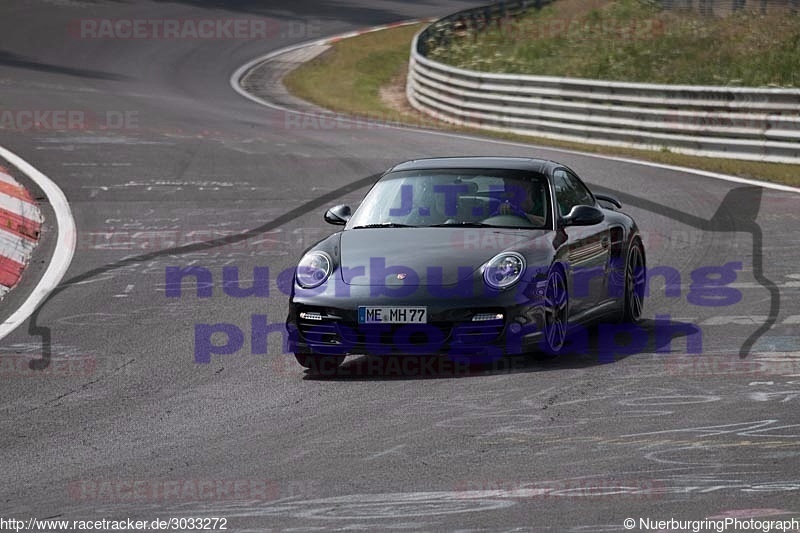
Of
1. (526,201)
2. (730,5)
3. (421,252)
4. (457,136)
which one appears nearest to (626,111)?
(457,136)

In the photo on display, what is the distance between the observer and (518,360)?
901 cm

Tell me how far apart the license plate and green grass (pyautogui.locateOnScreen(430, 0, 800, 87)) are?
18.1 metres

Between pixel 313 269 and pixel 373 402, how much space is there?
1.50m

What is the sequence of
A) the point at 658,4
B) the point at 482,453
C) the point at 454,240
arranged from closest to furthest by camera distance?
the point at 482,453 < the point at 454,240 < the point at 658,4

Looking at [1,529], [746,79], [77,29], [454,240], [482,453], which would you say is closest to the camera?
[1,529]

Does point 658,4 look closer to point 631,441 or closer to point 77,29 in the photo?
point 77,29

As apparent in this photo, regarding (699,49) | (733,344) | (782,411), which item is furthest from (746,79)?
(782,411)

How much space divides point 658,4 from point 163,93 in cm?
1274

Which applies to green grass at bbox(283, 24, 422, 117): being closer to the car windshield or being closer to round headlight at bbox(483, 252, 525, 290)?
the car windshield

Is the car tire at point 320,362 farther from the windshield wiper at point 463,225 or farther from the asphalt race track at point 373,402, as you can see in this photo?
the windshield wiper at point 463,225

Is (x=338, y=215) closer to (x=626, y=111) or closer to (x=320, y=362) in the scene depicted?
(x=320, y=362)

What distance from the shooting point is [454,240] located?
9.15 metres

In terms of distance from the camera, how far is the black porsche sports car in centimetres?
855

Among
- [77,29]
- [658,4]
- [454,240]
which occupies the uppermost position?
[454,240]
